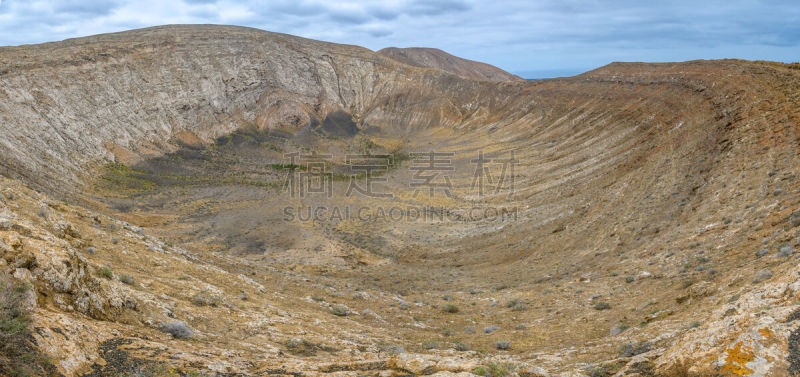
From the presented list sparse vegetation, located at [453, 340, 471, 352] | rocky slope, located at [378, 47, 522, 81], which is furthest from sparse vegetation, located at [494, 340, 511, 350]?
rocky slope, located at [378, 47, 522, 81]

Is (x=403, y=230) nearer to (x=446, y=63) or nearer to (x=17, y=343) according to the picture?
(x=17, y=343)

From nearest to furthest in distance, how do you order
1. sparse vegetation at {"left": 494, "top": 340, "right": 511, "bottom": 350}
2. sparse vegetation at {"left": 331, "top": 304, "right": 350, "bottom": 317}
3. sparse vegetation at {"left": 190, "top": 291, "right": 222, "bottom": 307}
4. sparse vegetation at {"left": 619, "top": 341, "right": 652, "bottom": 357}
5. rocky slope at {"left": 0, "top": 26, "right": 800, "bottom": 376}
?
rocky slope at {"left": 0, "top": 26, "right": 800, "bottom": 376} < sparse vegetation at {"left": 619, "top": 341, "right": 652, "bottom": 357} < sparse vegetation at {"left": 190, "top": 291, "right": 222, "bottom": 307} < sparse vegetation at {"left": 494, "top": 340, "right": 511, "bottom": 350} < sparse vegetation at {"left": 331, "top": 304, "right": 350, "bottom": 317}

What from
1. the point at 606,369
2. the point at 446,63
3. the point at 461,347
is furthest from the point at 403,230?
the point at 446,63

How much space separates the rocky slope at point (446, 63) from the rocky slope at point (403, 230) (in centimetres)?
7211

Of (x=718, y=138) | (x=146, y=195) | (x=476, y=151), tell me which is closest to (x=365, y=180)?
(x=476, y=151)

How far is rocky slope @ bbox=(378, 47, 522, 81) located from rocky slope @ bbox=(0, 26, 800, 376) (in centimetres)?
7211

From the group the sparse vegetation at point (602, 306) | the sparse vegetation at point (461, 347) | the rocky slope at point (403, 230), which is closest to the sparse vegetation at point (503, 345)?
the rocky slope at point (403, 230)

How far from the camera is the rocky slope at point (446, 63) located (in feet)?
421

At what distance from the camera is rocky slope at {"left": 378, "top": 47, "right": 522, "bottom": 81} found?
5049 inches

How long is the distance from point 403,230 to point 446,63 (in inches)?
4559

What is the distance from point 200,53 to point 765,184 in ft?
212

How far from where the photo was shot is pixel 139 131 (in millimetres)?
46250

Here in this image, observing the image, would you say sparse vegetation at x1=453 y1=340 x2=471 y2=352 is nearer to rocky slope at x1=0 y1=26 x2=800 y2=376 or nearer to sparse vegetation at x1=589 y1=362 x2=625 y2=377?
rocky slope at x1=0 y1=26 x2=800 y2=376

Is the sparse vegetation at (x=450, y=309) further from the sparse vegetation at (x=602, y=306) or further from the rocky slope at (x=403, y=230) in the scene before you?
the sparse vegetation at (x=602, y=306)
